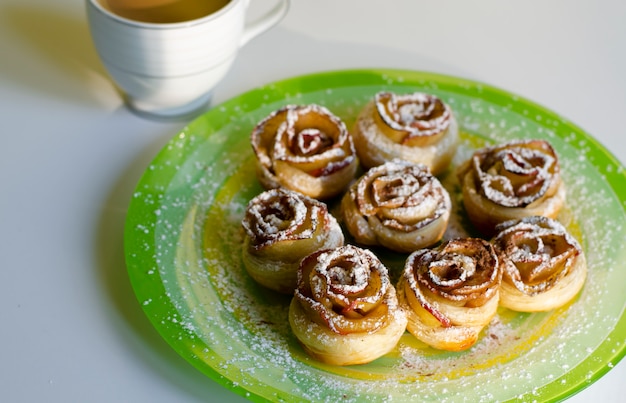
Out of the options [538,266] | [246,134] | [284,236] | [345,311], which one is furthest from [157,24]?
[538,266]

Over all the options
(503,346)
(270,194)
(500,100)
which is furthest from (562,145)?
(270,194)

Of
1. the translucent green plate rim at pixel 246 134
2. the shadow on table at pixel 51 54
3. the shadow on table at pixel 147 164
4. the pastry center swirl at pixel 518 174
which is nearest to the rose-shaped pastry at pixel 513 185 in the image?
the pastry center swirl at pixel 518 174

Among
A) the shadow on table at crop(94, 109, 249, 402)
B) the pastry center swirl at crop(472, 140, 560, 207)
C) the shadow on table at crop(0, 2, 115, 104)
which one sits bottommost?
the shadow on table at crop(0, 2, 115, 104)

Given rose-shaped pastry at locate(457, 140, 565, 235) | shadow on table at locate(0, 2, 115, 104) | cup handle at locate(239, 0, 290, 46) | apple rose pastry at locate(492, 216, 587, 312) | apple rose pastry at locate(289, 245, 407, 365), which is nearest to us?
apple rose pastry at locate(289, 245, 407, 365)

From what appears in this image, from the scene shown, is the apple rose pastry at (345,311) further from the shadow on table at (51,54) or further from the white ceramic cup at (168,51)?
the shadow on table at (51,54)

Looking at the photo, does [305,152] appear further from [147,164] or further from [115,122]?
[115,122]

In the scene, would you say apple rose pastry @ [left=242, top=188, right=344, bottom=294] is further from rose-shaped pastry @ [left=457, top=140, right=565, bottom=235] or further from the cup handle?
the cup handle

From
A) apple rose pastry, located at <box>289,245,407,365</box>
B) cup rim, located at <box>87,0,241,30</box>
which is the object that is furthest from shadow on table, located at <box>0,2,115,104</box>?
apple rose pastry, located at <box>289,245,407,365</box>
